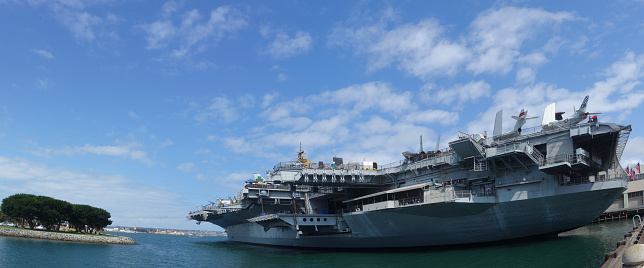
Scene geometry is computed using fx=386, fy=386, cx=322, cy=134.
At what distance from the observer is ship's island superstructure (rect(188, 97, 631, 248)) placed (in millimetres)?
20938

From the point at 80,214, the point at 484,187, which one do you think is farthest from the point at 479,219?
the point at 80,214

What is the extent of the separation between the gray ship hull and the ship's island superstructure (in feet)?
0.18

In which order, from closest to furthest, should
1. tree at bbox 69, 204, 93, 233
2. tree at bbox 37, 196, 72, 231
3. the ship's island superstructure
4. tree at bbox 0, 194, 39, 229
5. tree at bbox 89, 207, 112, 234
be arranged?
the ship's island superstructure → tree at bbox 0, 194, 39, 229 → tree at bbox 37, 196, 72, 231 → tree at bbox 69, 204, 93, 233 → tree at bbox 89, 207, 112, 234

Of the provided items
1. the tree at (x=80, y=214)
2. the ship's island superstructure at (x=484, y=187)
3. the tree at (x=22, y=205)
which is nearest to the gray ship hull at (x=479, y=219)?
the ship's island superstructure at (x=484, y=187)

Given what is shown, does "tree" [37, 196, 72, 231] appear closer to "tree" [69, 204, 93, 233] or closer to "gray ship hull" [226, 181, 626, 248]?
"tree" [69, 204, 93, 233]

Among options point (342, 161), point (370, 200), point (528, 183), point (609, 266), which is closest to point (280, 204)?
point (342, 161)

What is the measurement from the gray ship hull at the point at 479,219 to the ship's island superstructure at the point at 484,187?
54 mm

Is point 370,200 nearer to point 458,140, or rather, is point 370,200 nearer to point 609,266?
point 458,140

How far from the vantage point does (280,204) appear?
1506 inches

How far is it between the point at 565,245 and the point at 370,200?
12697 millimetres

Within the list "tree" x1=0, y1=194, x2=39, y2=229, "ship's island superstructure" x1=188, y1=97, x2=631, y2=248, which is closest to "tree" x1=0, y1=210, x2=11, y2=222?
"tree" x1=0, y1=194, x2=39, y2=229

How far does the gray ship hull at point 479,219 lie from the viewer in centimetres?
2098

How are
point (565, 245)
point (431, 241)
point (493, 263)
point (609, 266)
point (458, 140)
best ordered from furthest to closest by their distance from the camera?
point (431, 241) → point (458, 140) → point (565, 245) → point (493, 263) → point (609, 266)

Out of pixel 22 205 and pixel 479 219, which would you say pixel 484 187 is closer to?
pixel 479 219
